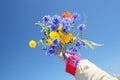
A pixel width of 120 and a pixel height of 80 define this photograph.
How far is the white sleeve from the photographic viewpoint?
9.35 ft

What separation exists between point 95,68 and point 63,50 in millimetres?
508

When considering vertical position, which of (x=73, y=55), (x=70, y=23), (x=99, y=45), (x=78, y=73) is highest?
(x=70, y=23)

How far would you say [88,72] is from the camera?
9.83 feet

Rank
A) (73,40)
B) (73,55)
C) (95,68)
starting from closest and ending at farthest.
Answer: (95,68)
(73,55)
(73,40)

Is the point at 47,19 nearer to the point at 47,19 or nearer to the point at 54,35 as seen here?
the point at 47,19

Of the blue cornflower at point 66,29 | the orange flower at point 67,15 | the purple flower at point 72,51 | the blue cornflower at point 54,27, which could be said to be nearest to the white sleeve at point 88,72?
the purple flower at point 72,51

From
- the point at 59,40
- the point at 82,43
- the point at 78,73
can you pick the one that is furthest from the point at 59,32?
the point at 78,73

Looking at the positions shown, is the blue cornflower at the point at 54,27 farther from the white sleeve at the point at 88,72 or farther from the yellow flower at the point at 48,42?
the white sleeve at the point at 88,72

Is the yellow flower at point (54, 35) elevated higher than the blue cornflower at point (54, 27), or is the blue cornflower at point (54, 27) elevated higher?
the blue cornflower at point (54, 27)

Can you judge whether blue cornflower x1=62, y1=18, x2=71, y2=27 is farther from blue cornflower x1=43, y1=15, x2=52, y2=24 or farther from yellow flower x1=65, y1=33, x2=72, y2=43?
blue cornflower x1=43, y1=15, x2=52, y2=24

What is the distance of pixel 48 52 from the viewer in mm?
3312

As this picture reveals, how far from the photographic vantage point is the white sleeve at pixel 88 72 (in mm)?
2850

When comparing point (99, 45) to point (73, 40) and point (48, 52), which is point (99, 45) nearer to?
point (73, 40)

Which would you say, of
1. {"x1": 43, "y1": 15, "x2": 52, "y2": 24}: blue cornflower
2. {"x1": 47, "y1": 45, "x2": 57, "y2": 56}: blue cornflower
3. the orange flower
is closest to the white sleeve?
{"x1": 47, "y1": 45, "x2": 57, "y2": 56}: blue cornflower
